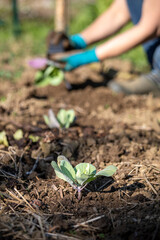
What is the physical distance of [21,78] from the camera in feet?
8.21

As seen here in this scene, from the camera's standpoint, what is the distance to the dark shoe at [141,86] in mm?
2383

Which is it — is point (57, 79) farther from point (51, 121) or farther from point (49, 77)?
point (51, 121)

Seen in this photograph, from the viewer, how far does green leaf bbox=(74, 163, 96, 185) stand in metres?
1.00

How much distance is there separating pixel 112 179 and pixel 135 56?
9.30 feet

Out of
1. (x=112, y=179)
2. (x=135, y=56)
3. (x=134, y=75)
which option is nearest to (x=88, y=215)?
(x=112, y=179)

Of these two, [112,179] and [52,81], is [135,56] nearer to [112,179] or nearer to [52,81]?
[52,81]

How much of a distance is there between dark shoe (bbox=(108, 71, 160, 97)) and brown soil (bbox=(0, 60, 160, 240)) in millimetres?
307

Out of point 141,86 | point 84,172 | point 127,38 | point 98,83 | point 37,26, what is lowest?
point 141,86

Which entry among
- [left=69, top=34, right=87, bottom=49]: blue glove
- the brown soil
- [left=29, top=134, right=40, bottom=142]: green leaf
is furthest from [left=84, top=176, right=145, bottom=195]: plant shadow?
[left=69, top=34, right=87, bottom=49]: blue glove

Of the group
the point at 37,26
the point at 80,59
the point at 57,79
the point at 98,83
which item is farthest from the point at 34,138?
the point at 37,26

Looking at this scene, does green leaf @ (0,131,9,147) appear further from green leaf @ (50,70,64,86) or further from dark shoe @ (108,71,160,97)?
dark shoe @ (108,71,160,97)

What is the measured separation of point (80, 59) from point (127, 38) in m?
0.43

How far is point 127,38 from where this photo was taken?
2086 millimetres

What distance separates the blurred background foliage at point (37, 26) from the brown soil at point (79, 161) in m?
1.53
